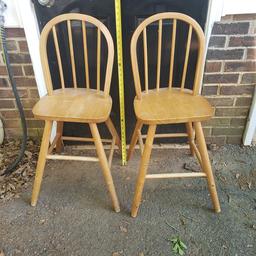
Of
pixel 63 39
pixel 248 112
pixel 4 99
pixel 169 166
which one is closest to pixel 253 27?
pixel 248 112

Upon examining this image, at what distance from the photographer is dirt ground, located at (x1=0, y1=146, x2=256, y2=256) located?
1.22 meters

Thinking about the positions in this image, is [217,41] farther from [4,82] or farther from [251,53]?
[4,82]

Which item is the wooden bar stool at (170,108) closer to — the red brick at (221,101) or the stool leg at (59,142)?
the red brick at (221,101)

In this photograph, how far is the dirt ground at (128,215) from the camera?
1220mm

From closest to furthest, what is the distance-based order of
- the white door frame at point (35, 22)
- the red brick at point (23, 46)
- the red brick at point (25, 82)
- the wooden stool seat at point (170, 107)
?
the wooden stool seat at point (170, 107) → the white door frame at point (35, 22) → the red brick at point (23, 46) → the red brick at point (25, 82)

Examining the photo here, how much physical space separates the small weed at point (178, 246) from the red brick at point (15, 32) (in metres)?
1.38

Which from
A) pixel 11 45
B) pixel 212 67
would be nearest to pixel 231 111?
pixel 212 67

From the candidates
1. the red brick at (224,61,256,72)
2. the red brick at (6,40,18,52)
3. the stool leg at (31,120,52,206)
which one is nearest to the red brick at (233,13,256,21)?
the red brick at (224,61,256,72)

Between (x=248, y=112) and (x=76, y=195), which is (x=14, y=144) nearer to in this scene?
(x=76, y=195)

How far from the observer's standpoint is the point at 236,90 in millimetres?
1599

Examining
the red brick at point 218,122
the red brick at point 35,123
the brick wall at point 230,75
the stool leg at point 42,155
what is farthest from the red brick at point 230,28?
the red brick at point 35,123

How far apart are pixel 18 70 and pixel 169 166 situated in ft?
3.71

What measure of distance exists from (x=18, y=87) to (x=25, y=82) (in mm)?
64

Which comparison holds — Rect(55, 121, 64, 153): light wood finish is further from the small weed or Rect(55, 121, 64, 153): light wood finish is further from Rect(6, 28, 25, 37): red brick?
the small weed
